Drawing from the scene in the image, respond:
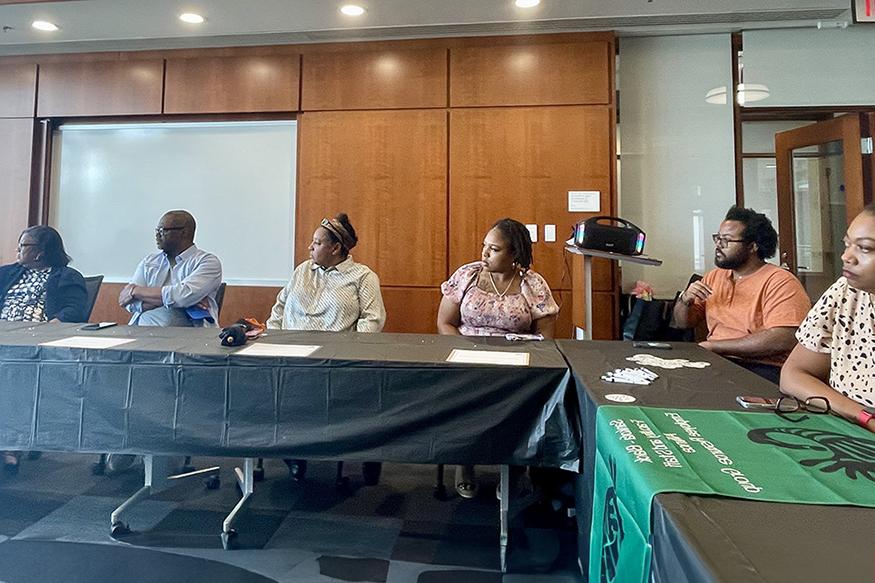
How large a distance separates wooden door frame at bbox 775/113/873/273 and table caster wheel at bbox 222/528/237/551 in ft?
13.2

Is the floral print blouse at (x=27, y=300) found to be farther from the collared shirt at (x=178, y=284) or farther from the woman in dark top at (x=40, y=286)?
the collared shirt at (x=178, y=284)

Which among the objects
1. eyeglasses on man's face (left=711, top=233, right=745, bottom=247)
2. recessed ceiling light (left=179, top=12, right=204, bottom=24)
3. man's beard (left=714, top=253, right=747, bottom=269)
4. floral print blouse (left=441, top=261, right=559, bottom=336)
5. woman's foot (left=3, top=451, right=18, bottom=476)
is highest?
recessed ceiling light (left=179, top=12, right=204, bottom=24)

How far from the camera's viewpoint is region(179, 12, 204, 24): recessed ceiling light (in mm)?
3287

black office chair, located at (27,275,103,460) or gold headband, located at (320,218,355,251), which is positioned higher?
gold headband, located at (320,218,355,251)

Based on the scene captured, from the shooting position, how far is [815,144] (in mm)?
3648

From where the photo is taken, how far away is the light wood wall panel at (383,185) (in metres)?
3.53

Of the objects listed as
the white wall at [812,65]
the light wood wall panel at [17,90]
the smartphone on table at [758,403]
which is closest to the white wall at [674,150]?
the white wall at [812,65]

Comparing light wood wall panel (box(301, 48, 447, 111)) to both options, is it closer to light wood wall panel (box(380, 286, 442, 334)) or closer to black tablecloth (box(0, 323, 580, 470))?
light wood wall panel (box(380, 286, 442, 334))

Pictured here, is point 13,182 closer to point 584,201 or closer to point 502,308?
point 502,308

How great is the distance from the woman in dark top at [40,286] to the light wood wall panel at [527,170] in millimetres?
2208

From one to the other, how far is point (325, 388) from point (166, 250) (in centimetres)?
149

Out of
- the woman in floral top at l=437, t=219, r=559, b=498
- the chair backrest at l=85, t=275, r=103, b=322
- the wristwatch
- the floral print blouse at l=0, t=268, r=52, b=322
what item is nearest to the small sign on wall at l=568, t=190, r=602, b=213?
the woman in floral top at l=437, t=219, r=559, b=498

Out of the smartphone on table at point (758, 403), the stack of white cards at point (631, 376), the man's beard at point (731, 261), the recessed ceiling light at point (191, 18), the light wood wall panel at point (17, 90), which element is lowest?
the stack of white cards at point (631, 376)

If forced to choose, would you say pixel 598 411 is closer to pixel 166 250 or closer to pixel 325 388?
pixel 325 388
